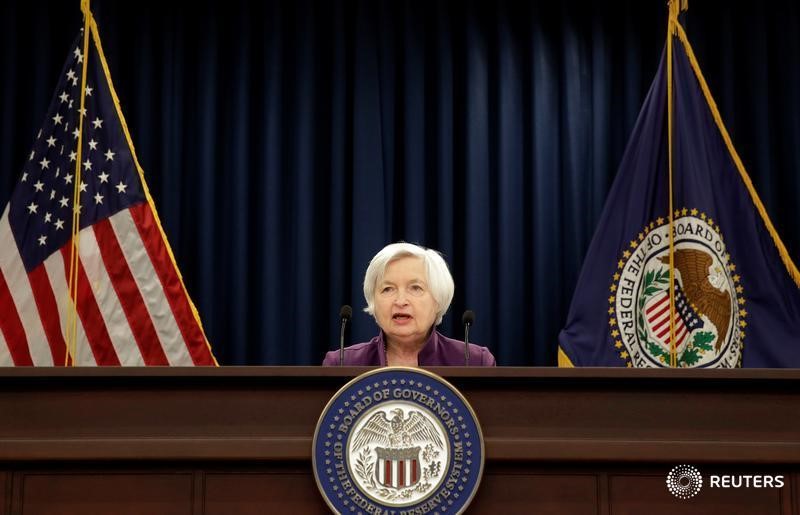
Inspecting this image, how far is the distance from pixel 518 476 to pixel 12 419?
3.24 feet

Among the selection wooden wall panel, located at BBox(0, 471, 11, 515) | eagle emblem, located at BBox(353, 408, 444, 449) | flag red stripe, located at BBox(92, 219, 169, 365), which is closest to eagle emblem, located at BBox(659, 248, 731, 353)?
flag red stripe, located at BBox(92, 219, 169, 365)

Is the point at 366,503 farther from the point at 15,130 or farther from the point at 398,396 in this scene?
the point at 15,130

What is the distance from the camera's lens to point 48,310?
364 cm

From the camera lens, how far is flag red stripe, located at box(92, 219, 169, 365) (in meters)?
3.73

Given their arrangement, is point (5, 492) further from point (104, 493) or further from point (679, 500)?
point (679, 500)

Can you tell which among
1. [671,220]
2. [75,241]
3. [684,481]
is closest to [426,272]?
[684,481]

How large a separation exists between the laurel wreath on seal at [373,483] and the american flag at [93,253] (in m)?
2.09

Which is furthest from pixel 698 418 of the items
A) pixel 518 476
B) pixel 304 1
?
pixel 304 1

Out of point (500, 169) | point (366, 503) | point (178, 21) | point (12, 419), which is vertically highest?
point (178, 21)

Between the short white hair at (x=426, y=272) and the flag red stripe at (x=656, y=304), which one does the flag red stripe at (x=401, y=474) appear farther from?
the flag red stripe at (x=656, y=304)

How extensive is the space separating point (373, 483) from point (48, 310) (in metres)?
2.28

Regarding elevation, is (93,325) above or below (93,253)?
below

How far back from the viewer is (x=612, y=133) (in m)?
4.57

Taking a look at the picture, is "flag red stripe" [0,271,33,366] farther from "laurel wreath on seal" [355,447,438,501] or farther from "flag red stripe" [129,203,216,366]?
"laurel wreath on seal" [355,447,438,501]
